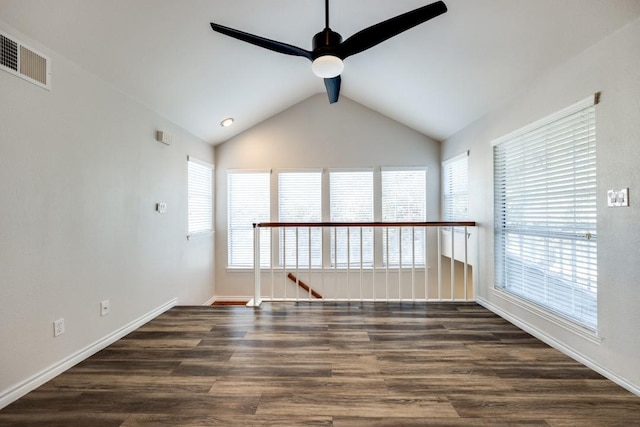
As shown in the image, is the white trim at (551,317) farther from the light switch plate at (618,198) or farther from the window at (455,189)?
the window at (455,189)

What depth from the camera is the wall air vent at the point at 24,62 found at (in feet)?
5.83

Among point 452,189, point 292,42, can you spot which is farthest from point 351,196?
point 292,42

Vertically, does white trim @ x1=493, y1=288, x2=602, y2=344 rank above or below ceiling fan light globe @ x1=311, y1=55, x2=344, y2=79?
below

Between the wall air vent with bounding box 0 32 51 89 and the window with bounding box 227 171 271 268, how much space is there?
299cm

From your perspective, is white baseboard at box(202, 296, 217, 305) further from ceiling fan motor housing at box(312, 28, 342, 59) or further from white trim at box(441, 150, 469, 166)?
white trim at box(441, 150, 469, 166)

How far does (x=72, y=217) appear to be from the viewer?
225cm

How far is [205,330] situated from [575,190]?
11.1 ft

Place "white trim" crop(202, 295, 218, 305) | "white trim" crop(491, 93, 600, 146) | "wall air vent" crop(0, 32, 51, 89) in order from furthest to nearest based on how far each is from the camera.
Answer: "white trim" crop(202, 295, 218, 305)
"white trim" crop(491, 93, 600, 146)
"wall air vent" crop(0, 32, 51, 89)

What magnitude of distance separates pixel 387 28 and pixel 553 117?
168 centimetres

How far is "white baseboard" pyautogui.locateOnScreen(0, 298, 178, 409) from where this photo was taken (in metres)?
1.80

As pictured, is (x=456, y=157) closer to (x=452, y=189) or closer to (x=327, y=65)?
(x=452, y=189)

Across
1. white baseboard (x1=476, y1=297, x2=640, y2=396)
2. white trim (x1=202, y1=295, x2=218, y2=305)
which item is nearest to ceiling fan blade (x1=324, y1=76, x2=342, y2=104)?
white baseboard (x1=476, y1=297, x2=640, y2=396)

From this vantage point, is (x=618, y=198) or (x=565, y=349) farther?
(x=565, y=349)

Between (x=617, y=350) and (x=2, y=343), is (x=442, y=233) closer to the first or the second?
(x=617, y=350)
